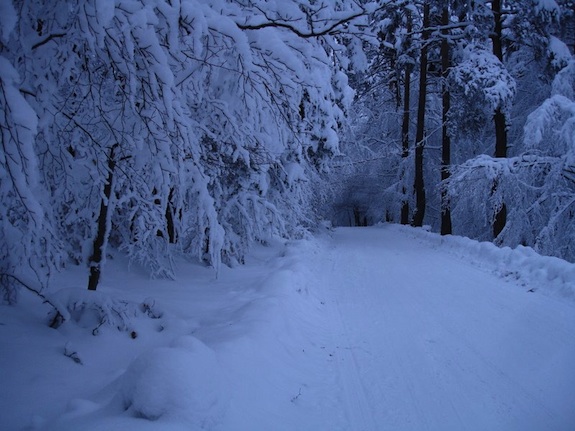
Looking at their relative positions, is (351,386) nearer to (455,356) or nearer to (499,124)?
(455,356)

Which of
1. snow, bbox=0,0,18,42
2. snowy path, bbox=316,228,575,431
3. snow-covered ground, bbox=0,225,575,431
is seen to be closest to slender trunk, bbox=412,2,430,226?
snowy path, bbox=316,228,575,431

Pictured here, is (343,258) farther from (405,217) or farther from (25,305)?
(405,217)

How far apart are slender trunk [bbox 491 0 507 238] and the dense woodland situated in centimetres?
7

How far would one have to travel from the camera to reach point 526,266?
7852 mm

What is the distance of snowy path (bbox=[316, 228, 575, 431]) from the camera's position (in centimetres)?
342

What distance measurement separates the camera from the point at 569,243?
10469 mm

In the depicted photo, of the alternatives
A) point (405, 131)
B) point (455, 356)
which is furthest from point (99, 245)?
point (405, 131)

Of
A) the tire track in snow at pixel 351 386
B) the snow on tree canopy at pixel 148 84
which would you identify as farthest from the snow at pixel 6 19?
the tire track in snow at pixel 351 386

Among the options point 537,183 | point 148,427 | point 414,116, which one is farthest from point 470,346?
point 414,116

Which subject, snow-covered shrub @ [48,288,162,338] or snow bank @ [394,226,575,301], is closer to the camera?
snow-covered shrub @ [48,288,162,338]

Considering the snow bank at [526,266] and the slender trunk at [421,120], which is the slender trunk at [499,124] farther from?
the slender trunk at [421,120]

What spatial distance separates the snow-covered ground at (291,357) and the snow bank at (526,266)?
0.16ft

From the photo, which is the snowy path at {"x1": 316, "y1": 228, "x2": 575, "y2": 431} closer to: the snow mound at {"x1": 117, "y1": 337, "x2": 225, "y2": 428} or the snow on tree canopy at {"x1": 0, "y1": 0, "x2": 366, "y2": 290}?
the snow mound at {"x1": 117, "y1": 337, "x2": 225, "y2": 428}

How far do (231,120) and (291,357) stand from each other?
289cm
